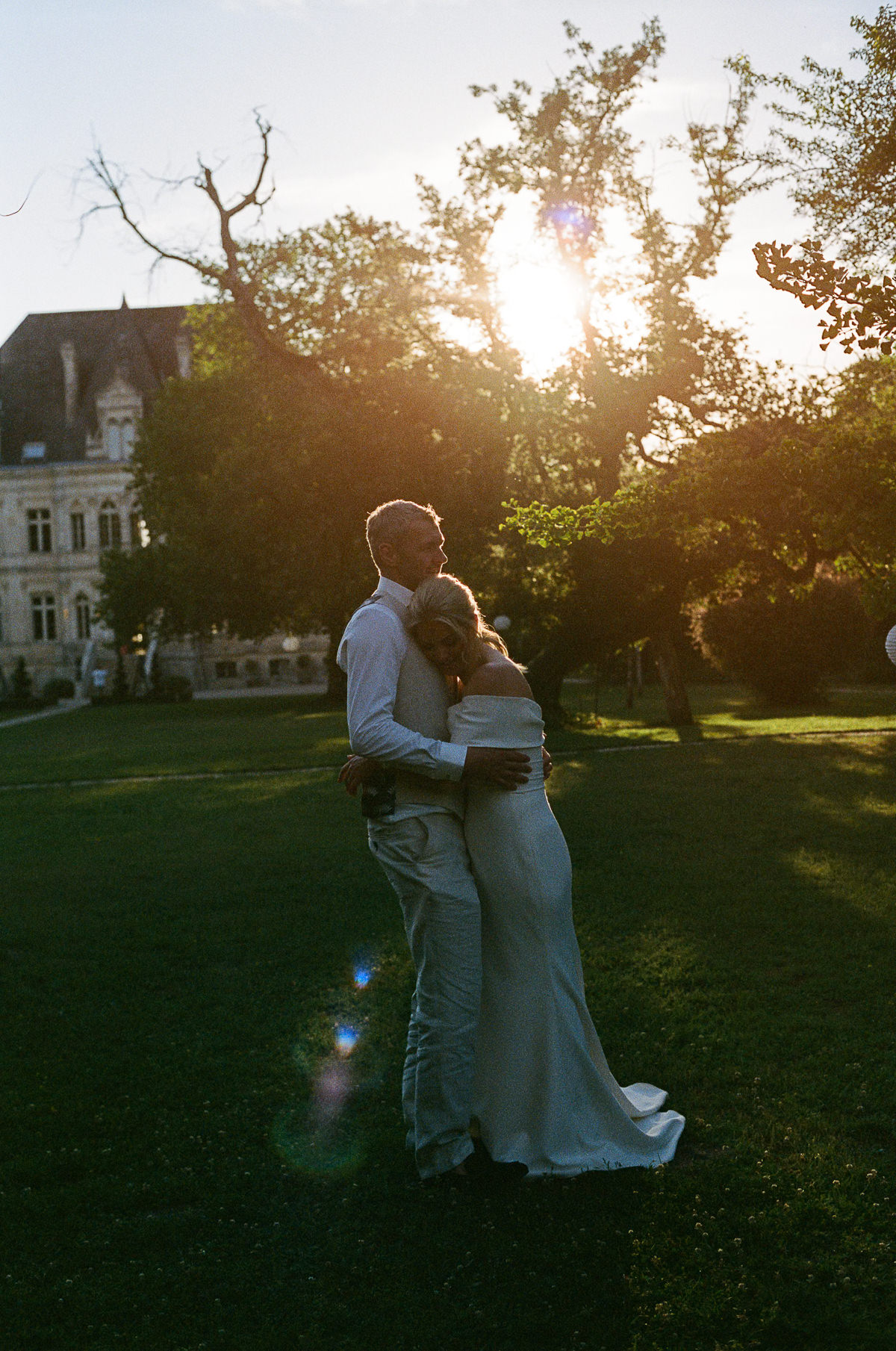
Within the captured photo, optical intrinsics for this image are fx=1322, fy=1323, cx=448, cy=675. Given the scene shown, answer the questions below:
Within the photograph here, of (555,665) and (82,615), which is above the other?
(82,615)

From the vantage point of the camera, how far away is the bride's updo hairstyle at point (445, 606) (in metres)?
4.54

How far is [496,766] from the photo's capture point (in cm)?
454

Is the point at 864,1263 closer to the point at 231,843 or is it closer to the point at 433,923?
the point at 433,923

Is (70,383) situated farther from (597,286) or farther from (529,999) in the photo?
(529,999)

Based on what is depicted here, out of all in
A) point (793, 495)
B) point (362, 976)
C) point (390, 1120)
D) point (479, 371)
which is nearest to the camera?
point (390, 1120)

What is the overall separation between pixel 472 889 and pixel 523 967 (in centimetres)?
33

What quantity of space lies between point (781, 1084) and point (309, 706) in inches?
1527

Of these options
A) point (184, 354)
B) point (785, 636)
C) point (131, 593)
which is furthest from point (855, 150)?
point (184, 354)

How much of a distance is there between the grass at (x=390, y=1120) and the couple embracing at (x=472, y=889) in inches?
8.1

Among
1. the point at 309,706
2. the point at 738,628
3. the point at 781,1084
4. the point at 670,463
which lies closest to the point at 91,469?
the point at 309,706

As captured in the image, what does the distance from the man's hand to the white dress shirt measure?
0.03 metres

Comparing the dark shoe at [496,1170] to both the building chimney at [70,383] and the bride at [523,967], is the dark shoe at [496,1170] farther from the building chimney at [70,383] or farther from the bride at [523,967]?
the building chimney at [70,383]

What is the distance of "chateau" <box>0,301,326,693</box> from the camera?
67.1 metres

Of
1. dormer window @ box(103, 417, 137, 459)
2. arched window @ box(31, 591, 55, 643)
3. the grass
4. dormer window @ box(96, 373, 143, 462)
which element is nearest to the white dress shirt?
the grass
